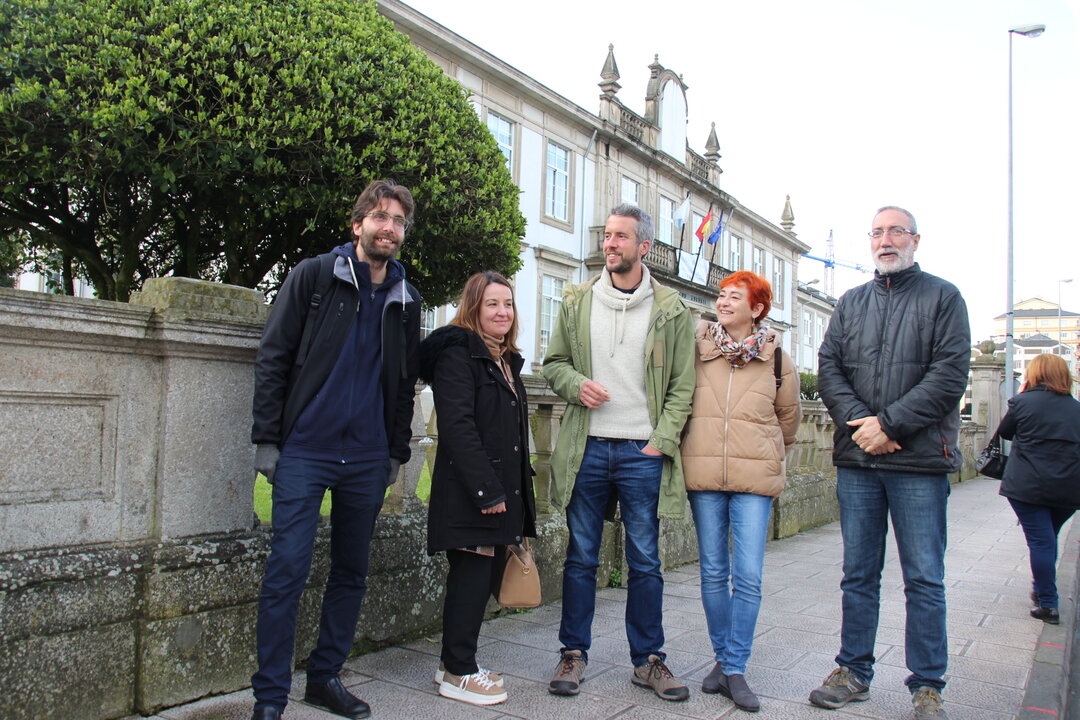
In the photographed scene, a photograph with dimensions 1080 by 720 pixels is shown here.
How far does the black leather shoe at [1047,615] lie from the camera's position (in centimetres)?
559

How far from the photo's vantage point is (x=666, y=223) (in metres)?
28.2

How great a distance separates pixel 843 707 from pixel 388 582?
219 centimetres

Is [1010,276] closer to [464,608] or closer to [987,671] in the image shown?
[987,671]

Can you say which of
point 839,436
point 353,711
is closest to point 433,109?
point 839,436

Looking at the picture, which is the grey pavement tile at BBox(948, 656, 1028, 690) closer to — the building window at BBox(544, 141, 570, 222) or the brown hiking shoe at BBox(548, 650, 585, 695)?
the brown hiking shoe at BBox(548, 650, 585, 695)

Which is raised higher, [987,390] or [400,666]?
[987,390]

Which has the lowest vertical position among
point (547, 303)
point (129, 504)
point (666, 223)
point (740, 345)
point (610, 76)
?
point (129, 504)

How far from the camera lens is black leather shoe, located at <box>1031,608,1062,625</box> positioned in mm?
5590

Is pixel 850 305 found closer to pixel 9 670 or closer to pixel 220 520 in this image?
pixel 220 520

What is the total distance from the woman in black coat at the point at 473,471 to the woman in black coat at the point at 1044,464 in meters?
4.14

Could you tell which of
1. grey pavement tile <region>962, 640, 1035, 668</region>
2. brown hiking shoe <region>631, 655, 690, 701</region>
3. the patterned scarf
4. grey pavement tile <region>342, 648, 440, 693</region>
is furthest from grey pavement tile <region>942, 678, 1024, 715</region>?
grey pavement tile <region>342, 648, 440, 693</region>

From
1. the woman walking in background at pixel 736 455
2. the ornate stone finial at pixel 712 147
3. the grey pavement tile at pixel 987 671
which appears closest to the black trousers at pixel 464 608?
the woman walking in background at pixel 736 455

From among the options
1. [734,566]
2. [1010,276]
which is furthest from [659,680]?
[1010,276]

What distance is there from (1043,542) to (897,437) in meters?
3.20
